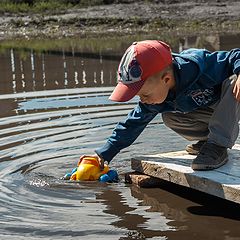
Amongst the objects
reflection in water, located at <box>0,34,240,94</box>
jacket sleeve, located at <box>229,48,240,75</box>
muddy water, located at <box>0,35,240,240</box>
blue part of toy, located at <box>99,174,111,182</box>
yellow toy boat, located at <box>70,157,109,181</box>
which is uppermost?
jacket sleeve, located at <box>229,48,240,75</box>

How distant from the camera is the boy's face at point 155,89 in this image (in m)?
3.94

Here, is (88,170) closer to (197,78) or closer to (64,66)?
(197,78)

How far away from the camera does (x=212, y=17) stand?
16797 mm

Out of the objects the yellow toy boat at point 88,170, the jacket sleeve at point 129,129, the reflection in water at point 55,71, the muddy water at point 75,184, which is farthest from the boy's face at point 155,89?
the reflection in water at point 55,71

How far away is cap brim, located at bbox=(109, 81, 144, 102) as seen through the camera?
12.7ft

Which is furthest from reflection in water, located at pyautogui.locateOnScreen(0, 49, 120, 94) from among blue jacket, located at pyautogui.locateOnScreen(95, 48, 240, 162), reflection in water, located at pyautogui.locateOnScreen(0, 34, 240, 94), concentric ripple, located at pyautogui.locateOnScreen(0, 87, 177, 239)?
blue jacket, located at pyautogui.locateOnScreen(95, 48, 240, 162)

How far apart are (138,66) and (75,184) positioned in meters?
0.95

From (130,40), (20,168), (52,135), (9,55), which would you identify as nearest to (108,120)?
(52,135)

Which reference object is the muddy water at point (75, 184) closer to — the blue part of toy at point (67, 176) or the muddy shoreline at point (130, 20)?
the blue part of toy at point (67, 176)

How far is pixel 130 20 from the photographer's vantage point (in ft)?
55.2

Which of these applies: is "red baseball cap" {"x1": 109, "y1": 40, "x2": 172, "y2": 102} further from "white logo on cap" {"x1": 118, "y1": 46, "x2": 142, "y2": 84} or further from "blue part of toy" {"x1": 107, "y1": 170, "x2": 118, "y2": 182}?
"blue part of toy" {"x1": 107, "y1": 170, "x2": 118, "y2": 182}

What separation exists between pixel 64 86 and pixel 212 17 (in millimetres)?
9239

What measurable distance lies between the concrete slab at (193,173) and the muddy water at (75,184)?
11 centimetres

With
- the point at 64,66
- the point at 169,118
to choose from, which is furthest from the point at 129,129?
the point at 64,66
